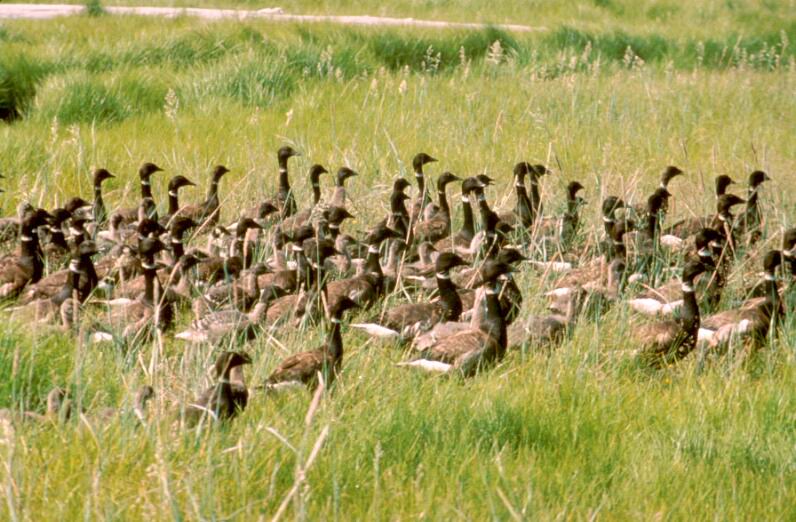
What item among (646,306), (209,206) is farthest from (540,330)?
(209,206)

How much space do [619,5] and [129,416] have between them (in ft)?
56.3

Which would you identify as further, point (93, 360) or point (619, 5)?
point (619, 5)

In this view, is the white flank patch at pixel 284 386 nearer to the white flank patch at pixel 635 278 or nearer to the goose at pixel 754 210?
the white flank patch at pixel 635 278

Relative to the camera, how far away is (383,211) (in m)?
8.88

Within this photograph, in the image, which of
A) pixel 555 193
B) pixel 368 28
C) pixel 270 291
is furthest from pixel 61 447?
pixel 368 28

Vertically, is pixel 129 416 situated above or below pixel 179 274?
above

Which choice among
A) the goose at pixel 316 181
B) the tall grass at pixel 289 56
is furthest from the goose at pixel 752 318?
the tall grass at pixel 289 56

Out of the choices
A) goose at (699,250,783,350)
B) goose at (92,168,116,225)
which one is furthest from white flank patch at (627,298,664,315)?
goose at (92,168,116,225)

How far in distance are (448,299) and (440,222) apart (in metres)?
2.00

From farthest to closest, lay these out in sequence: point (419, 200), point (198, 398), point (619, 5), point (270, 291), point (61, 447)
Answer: point (619, 5) < point (419, 200) < point (270, 291) < point (198, 398) < point (61, 447)

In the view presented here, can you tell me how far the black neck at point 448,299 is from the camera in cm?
664

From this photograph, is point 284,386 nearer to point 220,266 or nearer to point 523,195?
point 220,266

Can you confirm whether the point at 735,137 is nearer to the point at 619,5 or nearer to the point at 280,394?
the point at 280,394

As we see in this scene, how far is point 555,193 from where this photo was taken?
895 cm
